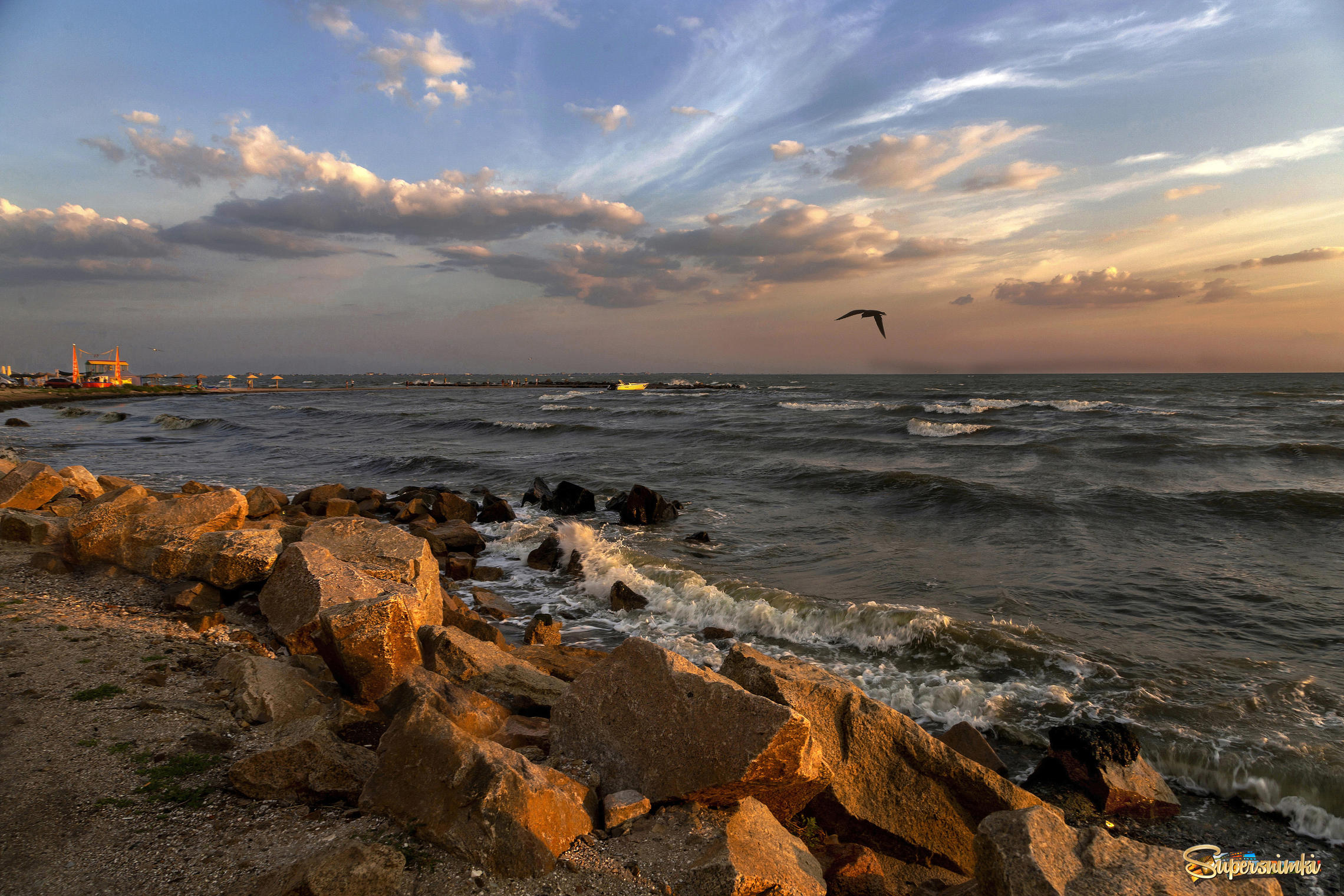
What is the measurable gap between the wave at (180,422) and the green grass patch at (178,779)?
4047cm

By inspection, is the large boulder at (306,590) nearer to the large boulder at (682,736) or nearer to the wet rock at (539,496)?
the large boulder at (682,736)

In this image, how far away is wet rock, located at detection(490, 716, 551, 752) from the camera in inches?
166

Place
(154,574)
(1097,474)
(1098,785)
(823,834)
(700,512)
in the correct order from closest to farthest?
(823,834) → (1098,785) → (154,574) → (700,512) → (1097,474)

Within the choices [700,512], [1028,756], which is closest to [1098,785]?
[1028,756]

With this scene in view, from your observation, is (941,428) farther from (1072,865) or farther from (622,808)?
(622,808)

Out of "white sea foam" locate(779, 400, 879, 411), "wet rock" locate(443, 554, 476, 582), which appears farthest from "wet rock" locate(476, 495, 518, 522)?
"white sea foam" locate(779, 400, 879, 411)

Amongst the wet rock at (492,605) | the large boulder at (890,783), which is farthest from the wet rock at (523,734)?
the wet rock at (492,605)

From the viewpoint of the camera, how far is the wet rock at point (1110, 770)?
15.2 feet

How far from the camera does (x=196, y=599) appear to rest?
645 centimetres

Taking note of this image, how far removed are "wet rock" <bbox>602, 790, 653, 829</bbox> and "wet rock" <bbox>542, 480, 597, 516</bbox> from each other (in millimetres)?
12200

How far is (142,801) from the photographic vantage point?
3.24 meters

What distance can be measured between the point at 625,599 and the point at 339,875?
6.48 metres

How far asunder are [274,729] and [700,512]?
11520 millimetres

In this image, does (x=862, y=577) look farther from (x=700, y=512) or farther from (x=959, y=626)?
(x=700, y=512)
